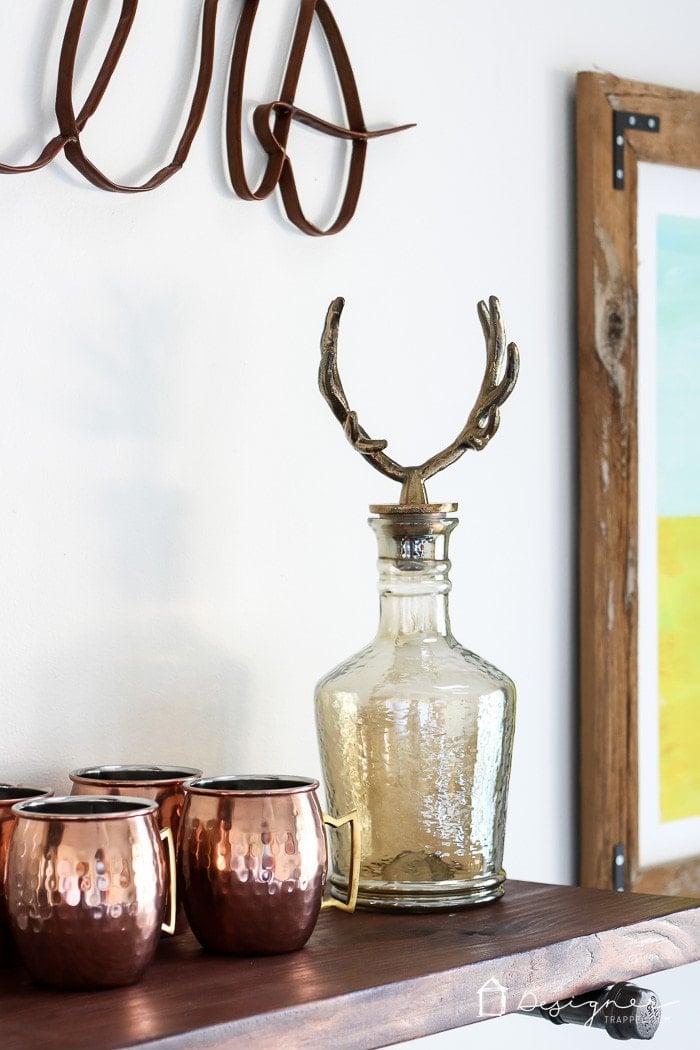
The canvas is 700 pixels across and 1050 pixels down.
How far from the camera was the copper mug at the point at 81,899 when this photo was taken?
2.32 feet

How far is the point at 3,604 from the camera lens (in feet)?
2.97

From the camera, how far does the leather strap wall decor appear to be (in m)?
0.92

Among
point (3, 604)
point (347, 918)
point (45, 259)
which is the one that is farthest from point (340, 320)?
point (347, 918)

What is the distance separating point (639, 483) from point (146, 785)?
644mm

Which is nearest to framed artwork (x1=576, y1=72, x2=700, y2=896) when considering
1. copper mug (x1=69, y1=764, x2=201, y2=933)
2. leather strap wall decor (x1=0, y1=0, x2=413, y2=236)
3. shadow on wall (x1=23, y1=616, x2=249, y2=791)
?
leather strap wall decor (x1=0, y1=0, x2=413, y2=236)

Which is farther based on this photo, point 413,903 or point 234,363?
point 234,363

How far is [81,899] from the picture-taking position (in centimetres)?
71

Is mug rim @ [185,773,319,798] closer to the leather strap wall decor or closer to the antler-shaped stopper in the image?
the antler-shaped stopper

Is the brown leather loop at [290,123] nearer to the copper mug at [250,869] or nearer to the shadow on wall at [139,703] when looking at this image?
the shadow on wall at [139,703]

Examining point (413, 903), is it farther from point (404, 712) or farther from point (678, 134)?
point (678, 134)

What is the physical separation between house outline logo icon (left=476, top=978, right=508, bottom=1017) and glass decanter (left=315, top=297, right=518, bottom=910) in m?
0.13

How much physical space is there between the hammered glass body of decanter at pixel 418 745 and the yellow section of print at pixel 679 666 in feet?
1.31

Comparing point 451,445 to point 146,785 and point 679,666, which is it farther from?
point 679,666

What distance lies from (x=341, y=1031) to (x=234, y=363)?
1.69ft
